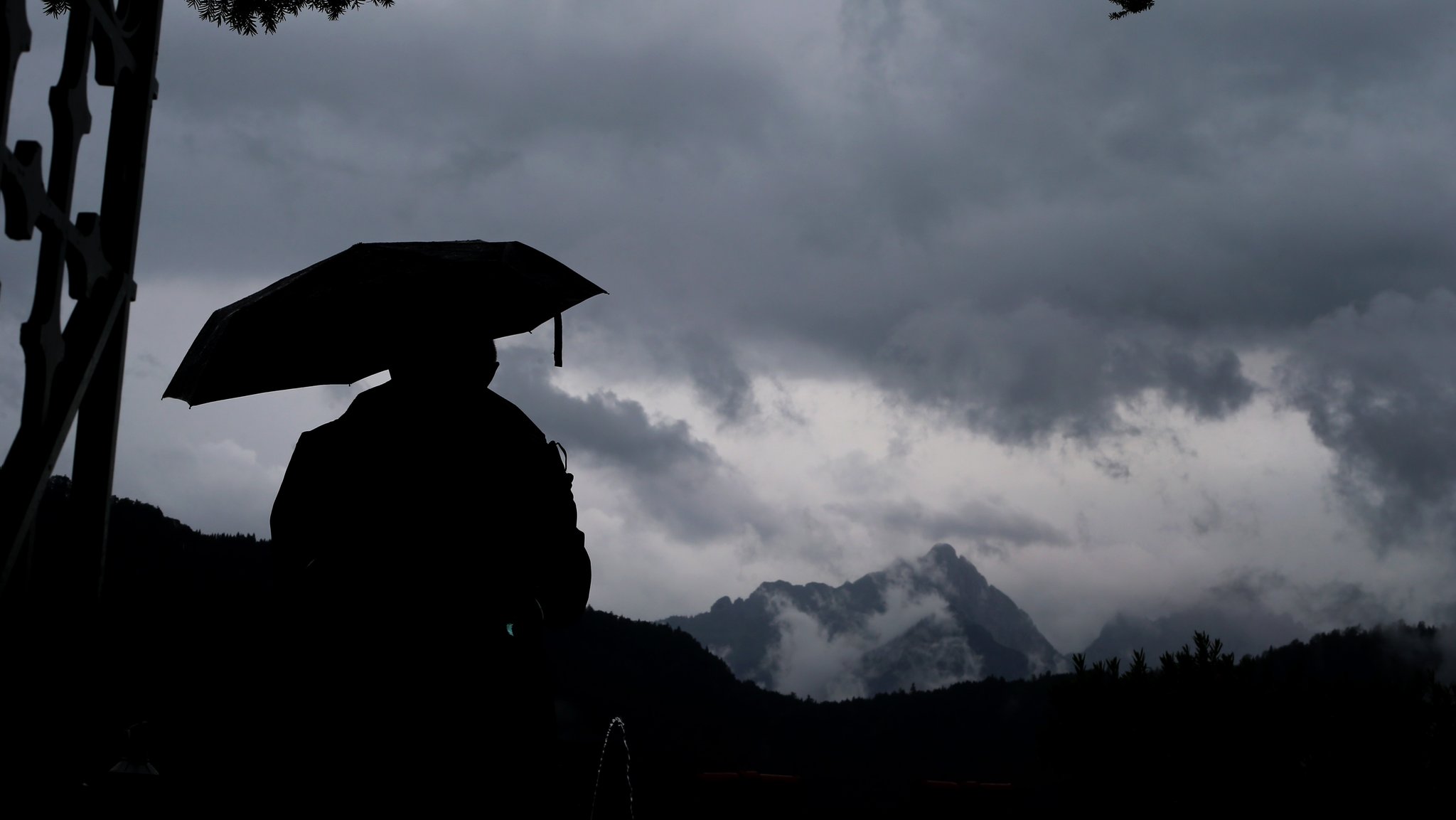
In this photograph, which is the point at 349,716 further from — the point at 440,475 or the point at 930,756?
the point at 930,756

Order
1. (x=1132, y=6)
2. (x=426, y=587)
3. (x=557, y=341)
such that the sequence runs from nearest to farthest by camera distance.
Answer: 1. (x=426, y=587)
2. (x=557, y=341)
3. (x=1132, y=6)

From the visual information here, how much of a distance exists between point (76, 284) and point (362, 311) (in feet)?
4.04

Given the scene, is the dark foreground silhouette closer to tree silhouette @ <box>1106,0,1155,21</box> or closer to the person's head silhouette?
the person's head silhouette

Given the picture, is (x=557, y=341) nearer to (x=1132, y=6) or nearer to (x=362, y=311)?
(x=362, y=311)

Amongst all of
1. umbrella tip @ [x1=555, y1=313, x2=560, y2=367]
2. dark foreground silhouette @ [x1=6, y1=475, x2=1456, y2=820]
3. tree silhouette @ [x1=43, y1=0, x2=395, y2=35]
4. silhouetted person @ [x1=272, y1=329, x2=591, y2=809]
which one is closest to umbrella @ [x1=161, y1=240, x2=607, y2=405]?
umbrella tip @ [x1=555, y1=313, x2=560, y2=367]

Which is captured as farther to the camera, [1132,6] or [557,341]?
[1132,6]

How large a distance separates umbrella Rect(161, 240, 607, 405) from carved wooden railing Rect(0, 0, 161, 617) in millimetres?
899

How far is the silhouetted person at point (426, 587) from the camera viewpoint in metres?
3.68

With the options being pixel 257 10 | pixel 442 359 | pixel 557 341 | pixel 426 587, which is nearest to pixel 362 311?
pixel 442 359

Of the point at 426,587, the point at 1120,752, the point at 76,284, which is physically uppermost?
the point at 76,284

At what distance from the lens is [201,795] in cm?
383

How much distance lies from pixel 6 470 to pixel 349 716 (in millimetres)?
1318

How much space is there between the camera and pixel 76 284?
317cm

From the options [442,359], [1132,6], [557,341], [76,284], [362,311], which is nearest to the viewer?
[76,284]
